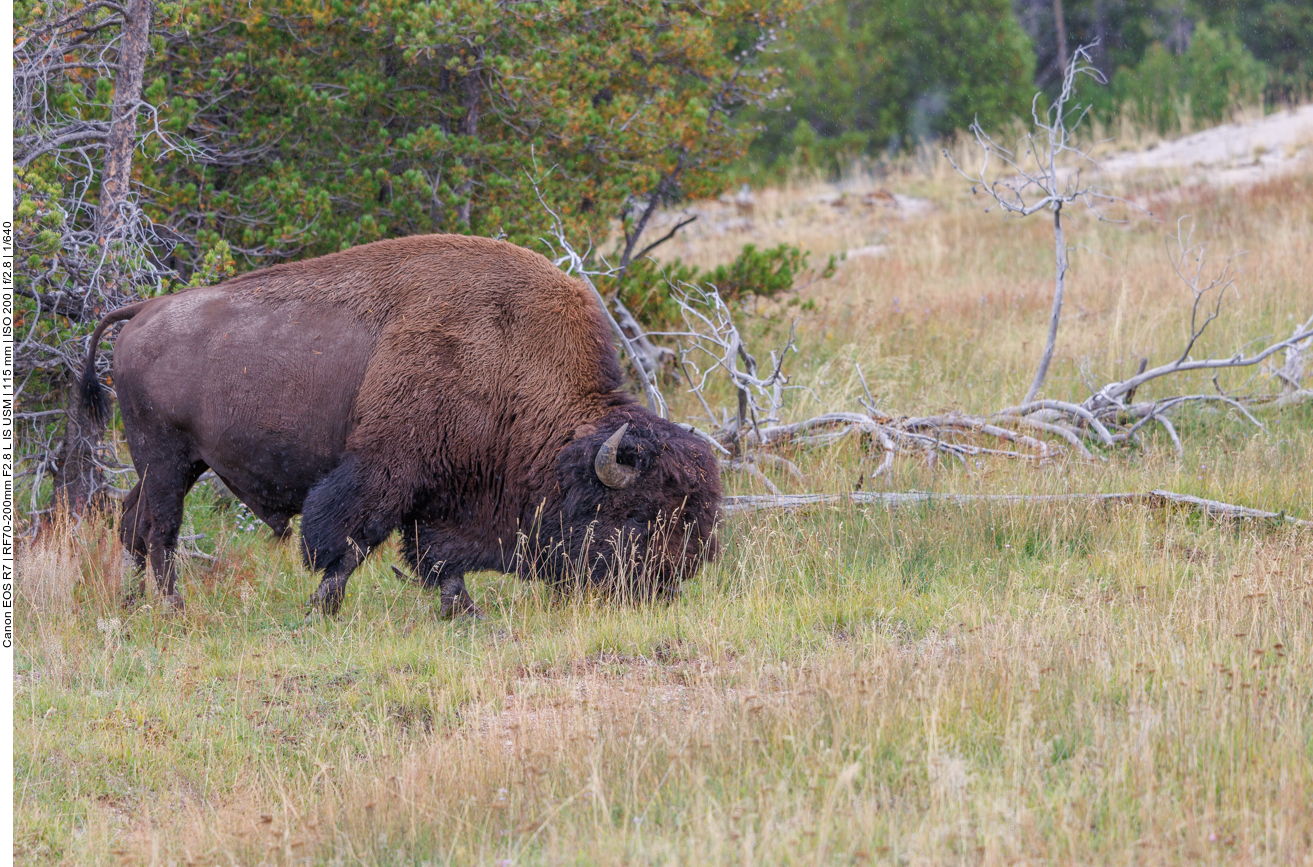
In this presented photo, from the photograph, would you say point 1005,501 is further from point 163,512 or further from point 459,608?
point 163,512

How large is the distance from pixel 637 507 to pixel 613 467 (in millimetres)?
263

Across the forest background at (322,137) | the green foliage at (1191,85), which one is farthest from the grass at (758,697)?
the green foliage at (1191,85)

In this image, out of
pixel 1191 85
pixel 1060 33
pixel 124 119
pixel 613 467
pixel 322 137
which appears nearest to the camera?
pixel 613 467

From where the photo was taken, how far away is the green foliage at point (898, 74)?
2347 centimetres

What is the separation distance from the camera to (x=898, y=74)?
980 inches

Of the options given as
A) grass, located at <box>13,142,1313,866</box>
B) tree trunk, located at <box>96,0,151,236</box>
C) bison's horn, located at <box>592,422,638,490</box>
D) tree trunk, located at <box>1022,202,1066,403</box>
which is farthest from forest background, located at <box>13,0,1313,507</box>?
bison's horn, located at <box>592,422,638,490</box>

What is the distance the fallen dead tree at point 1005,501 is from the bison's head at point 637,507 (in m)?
0.81

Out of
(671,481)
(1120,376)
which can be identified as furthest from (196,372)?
(1120,376)

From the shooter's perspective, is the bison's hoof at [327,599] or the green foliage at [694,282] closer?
the bison's hoof at [327,599]

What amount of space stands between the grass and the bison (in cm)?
40

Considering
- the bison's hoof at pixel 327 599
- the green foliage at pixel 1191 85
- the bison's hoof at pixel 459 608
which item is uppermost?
the green foliage at pixel 1191 85

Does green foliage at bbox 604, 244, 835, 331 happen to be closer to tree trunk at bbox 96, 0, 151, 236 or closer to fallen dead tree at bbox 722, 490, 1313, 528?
fallen dead tree at bbox 722, 490, 1313, 528

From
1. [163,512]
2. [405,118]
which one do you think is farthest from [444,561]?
[405,118]

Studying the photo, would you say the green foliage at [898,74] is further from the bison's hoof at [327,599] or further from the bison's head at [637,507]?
the bison's hoof at [327,599]
